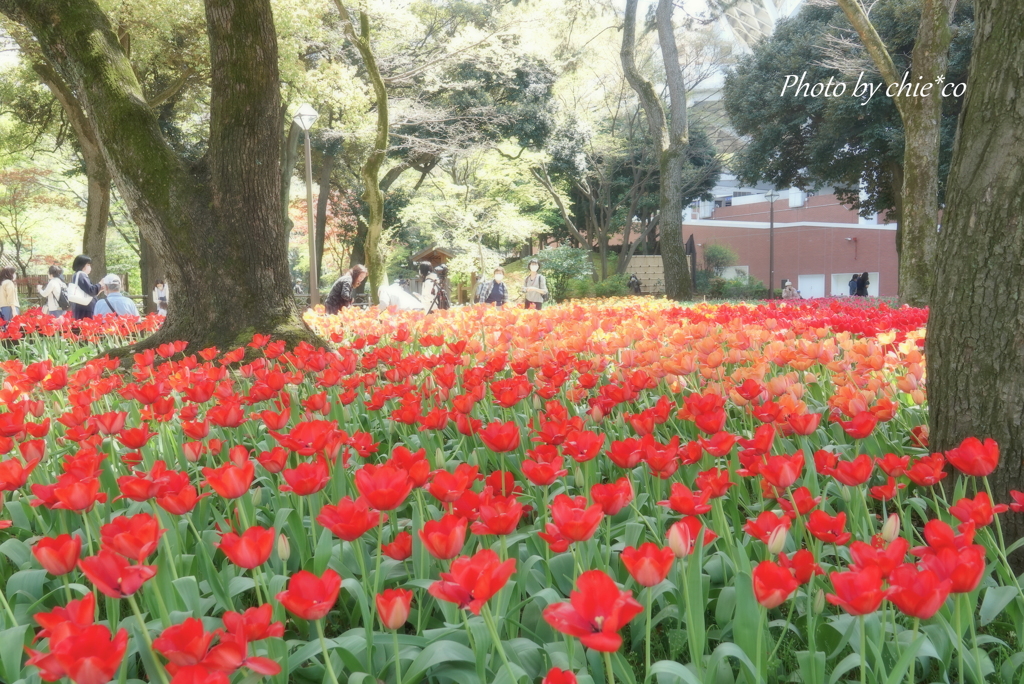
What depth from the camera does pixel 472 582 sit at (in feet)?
4.03

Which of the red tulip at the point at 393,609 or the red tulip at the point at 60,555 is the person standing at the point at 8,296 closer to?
the red tulip at the point at 60,555

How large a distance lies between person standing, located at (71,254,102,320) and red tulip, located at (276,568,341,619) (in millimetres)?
10203

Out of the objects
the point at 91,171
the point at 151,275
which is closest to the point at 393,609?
the point at 91,171

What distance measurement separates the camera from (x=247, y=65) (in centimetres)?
608

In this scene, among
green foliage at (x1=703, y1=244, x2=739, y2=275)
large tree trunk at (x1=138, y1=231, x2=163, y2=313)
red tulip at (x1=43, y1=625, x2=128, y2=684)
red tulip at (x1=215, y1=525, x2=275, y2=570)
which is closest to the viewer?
red tulip at (x1=43, y1=625, x2=128, y2=684)

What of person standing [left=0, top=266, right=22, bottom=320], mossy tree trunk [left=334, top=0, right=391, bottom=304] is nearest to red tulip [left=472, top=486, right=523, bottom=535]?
person standing [left=0, top=266, right=22, bottom=320]

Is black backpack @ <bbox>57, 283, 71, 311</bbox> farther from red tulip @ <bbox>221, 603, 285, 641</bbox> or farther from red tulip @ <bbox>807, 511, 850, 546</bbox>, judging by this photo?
red tulip @ <bbox>807, 511, 850, 546</bbox>

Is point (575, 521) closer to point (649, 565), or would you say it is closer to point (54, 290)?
point (649, 565)

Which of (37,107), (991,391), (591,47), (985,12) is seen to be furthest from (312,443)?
(591,47)

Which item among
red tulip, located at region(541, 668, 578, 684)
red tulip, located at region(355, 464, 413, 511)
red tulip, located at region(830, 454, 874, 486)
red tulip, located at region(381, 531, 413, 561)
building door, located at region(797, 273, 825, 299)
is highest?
red tulip, located at region(355, 464, 413, 511)

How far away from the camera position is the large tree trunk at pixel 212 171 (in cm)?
608

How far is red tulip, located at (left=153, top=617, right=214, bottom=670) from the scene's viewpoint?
1.09m

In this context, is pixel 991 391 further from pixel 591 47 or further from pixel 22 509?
pixel 591 47

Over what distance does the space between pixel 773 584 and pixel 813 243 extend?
39.6 meters
